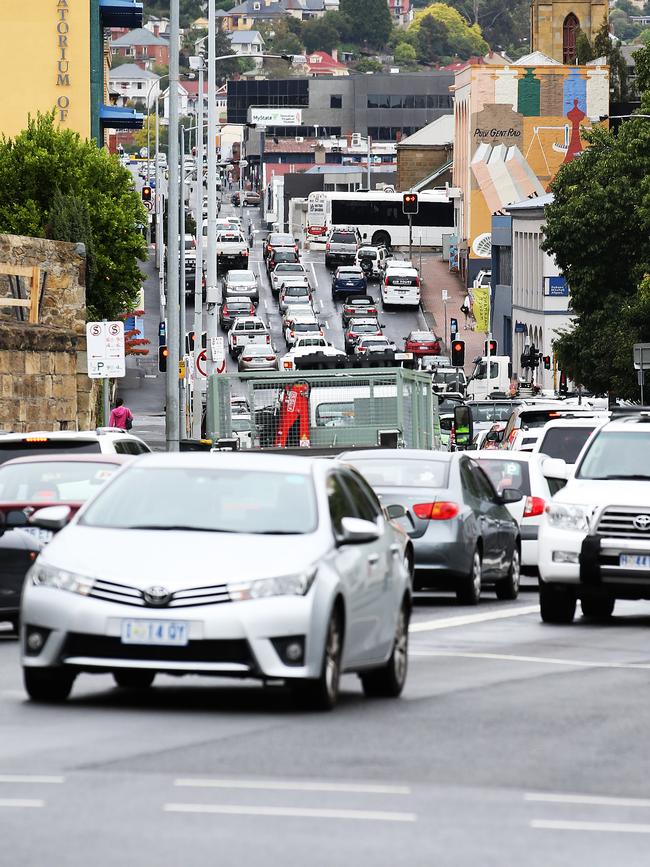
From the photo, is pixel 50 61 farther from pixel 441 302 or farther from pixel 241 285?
pixel 441 302

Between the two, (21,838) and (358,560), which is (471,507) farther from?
(21,838)

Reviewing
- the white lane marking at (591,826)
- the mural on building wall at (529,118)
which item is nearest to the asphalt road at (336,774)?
the white lane marking at (591,826)

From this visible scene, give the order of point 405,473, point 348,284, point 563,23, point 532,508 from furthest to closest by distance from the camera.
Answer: point 563,23 → point 348,284 → point 532,508 → point 405,473

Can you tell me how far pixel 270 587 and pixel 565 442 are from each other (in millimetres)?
17273

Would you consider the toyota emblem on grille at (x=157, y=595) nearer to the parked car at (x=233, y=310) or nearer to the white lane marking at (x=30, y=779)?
the white lane marking at (x=30, y=779)

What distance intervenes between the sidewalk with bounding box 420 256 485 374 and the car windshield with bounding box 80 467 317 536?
3462 inches

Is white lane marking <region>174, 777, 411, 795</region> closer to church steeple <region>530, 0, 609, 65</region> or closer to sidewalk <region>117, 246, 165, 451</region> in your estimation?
sidewalk <region>117, 246, 165, 451</region>

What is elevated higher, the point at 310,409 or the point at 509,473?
the point at 310,409

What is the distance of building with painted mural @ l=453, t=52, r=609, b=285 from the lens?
127 m

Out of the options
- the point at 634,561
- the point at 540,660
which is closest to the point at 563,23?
the point at 634,561

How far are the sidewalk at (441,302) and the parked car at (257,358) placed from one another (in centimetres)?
1521

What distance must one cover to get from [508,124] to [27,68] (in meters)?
43.2

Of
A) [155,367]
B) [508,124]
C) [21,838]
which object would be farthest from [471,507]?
[508,124]

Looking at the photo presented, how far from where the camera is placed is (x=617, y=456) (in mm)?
18672
